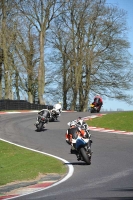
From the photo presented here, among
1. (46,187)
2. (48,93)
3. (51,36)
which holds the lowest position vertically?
(46,187)

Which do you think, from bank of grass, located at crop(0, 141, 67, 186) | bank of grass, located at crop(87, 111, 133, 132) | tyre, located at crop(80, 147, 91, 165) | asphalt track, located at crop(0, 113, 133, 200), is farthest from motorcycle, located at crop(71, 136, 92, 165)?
bank of grass, located at crop(87, 111, 133, 132)

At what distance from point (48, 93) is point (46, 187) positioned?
5439cm

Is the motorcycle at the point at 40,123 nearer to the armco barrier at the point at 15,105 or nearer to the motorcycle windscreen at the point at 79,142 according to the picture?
Answer: the motorcycle windscreen at the point at 79,142

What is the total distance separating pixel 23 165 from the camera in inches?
642

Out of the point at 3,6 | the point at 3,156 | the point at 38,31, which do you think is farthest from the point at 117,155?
the point at 38,31

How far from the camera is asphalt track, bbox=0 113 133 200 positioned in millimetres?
10211

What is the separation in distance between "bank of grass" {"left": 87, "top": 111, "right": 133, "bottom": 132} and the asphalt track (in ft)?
5.92

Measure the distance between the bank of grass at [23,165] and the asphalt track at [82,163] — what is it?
60cm

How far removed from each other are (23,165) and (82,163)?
184cm

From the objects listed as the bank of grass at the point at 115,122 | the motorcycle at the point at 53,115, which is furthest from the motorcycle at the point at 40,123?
the bank of grass at the point at 115,122

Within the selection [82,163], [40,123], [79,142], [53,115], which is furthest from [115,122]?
[79,142]

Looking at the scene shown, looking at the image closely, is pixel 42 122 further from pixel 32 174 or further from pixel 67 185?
pixel 67 185

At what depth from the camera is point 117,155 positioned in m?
17.6

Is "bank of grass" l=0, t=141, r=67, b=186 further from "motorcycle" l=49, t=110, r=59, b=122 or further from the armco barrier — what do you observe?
the armco barrier
